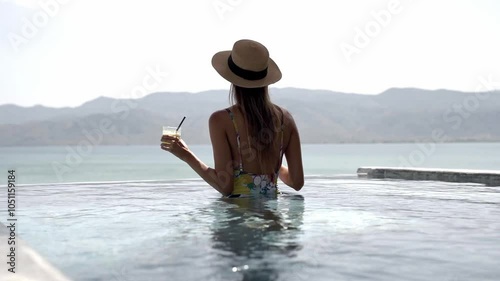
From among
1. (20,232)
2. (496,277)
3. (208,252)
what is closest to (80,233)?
(20,232)

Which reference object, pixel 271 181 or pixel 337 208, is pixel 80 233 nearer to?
pixel 271 181

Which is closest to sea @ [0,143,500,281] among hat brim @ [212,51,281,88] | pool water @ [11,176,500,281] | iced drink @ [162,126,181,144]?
pool water @ [11,176,500,281]

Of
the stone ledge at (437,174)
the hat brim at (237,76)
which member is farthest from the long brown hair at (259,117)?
the stone ledge at (437,174)

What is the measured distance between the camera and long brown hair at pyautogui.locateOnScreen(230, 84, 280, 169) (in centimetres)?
452

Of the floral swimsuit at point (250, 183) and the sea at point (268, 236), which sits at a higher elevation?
the floral swimsuit at point (250, 183)

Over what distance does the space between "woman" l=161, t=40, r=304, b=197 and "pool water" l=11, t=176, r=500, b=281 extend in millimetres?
201

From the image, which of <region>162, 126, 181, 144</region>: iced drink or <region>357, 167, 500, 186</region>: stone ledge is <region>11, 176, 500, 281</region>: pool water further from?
<region>357, 167, 500, 186</region>: stone ledge

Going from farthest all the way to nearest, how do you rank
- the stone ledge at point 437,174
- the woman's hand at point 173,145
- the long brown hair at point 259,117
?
1. the stone ledge at point 437,174
2. the long brown hair at point 259,117
3. the woman's hand at point 173,145

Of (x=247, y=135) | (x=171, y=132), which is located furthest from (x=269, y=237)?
(x=171, y=132)

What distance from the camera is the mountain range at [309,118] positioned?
543 ft

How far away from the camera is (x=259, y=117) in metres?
4.50

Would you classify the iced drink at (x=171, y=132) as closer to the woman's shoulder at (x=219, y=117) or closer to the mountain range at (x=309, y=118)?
the woman's shoulder at (x=219, y=117)

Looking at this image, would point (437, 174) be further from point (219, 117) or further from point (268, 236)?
point (268, 236)

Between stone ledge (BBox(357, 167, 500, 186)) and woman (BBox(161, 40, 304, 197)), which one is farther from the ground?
woman (BBox(161, 40, 304, 197))
